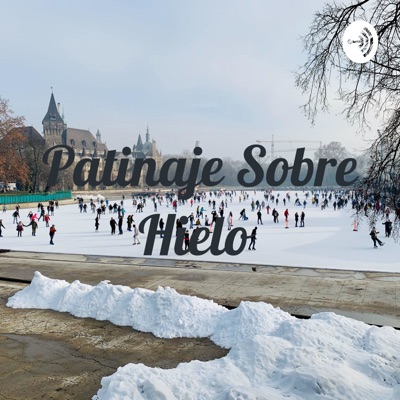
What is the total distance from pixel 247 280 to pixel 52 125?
4085 inches

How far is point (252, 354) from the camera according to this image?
5.71m

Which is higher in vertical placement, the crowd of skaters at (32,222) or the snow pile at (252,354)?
the snow pile at (252,354)

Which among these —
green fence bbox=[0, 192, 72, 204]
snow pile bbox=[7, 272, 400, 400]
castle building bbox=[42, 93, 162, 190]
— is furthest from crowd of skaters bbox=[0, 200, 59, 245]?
castle building bbox=[42, 93, 162, 190]

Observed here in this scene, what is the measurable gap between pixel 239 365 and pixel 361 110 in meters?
3.98

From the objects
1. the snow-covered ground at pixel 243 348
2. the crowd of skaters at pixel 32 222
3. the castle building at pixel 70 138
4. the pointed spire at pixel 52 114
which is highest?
the pointed spire at pixel 52 114

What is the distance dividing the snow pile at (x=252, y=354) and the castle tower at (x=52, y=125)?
104m

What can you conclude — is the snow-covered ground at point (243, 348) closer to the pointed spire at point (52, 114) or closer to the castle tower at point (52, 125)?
the castle tower at point (52, 125)

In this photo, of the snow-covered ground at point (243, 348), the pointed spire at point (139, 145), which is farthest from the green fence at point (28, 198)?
the pointed spire at point (139, 145)

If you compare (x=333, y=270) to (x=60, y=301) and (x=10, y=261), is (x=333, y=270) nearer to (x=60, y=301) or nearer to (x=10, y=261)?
(x=60, y=301)

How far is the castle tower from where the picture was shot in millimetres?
103312

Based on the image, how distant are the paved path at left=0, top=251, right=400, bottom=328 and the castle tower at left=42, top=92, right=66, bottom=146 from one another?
314 feet

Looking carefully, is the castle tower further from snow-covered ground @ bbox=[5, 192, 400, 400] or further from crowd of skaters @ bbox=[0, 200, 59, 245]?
snow-covered ground @ bbox=[5, 192, 400, 400]

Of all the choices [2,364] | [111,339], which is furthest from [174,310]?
[2,364]

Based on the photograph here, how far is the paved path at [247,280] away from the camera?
9.13 meters
